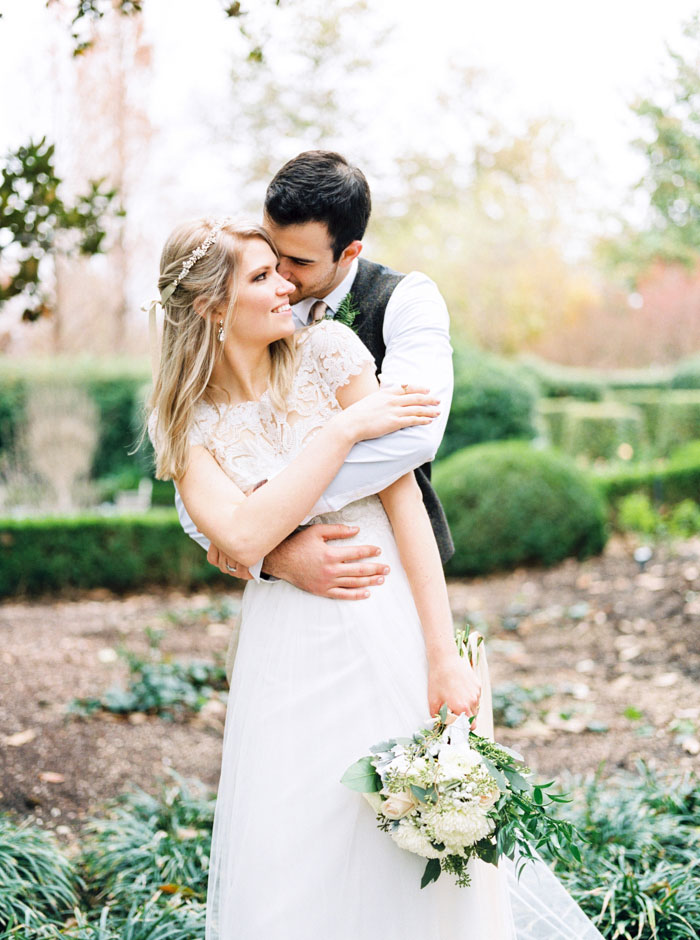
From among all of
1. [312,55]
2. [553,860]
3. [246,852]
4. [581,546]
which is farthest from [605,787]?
[312,55]

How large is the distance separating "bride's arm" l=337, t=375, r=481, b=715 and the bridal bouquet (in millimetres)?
114

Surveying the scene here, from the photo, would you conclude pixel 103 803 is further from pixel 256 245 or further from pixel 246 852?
pixel 256 245

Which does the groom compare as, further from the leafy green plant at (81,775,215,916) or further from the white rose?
the leafy green plant at (81,775,215,916)

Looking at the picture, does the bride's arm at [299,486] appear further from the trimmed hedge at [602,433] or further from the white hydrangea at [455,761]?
the trimmed hedge at [602,433]

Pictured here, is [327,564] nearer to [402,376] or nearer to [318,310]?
[402,376]

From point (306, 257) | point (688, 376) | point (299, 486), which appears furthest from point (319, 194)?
point (688, 376)

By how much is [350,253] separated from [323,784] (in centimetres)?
127

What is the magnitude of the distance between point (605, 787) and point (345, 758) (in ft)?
7.84

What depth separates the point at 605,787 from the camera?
3.92 meters

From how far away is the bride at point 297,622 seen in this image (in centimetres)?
192

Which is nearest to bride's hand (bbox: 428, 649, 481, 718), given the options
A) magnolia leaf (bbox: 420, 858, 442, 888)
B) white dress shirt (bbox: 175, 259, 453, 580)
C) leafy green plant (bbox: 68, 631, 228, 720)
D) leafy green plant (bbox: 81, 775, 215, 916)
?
magnolia leaf (bbox: 420, 858, 442, 888)

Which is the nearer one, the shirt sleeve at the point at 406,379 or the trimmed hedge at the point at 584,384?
the shirt sleeve at the point at 406,379

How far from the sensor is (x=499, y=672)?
5.75 m

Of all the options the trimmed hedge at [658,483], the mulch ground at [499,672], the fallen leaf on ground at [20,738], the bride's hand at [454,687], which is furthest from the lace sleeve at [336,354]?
the trimmed hedge at [658,483]
